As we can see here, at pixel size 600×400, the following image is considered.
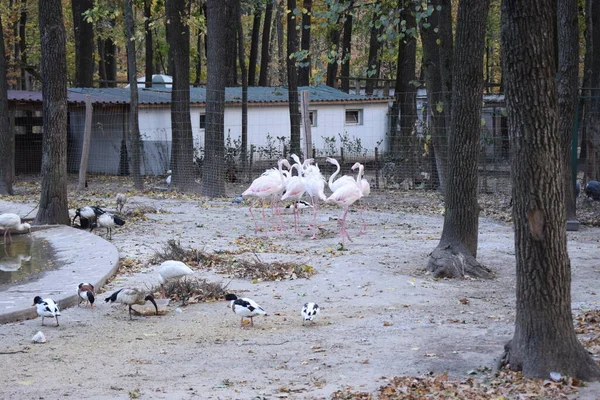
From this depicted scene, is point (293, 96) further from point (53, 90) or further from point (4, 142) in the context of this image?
point (53, 90)

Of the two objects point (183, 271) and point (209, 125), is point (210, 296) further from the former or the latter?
point (209, 125)

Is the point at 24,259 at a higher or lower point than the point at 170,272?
lower

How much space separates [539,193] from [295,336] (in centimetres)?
288

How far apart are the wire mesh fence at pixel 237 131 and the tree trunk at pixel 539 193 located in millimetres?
17690

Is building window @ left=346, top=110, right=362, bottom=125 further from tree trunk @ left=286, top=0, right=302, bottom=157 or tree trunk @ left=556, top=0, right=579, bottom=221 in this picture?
tree trunk @ left=556, top=0, right=579, bottom=221

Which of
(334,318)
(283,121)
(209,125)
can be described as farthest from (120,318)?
(283,121)

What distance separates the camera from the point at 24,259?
13227 mm

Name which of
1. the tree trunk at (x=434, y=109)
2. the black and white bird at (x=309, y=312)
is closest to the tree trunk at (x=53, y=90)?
the black and white bird at (x=309, y=312)

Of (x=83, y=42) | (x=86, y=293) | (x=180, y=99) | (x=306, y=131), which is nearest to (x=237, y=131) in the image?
(x=83, y=42)

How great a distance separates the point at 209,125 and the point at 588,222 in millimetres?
10328

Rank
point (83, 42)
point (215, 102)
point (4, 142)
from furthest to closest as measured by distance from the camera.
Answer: point (83, 42)
point (4, 142)
point (215, 102)

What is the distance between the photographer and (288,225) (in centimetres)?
1684

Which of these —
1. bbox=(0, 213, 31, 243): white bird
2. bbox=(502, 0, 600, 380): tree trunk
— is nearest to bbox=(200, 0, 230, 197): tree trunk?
bbox=(0, 213, 31, 243): white bird

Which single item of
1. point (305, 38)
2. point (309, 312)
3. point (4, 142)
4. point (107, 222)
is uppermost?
point (305, 38)
